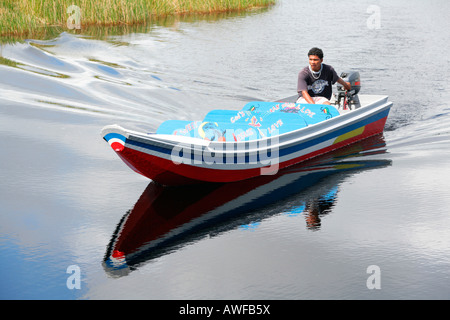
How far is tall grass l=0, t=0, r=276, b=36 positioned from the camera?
23000 millimetres

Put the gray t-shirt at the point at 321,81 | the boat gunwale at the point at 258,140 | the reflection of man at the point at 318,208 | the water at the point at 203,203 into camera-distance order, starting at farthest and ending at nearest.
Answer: the gray t-shirt at the point at 321,81, the boat gunwale at the point at 258,140, the reflection of man at the point at 318,208, the water at the point at 203,203

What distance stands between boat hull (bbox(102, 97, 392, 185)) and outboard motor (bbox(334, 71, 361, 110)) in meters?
1.06

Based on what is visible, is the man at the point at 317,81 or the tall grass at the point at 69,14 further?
the tall grass at the point at 69,14

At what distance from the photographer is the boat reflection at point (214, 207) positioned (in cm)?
775

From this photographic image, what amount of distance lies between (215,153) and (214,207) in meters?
0.74

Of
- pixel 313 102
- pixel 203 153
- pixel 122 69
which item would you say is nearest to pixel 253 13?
pixel 122 69

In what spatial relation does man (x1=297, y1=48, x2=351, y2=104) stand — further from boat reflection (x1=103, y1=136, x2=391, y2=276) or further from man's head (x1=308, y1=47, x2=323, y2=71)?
boat reflection (x1=103, y1=136, x2=391, y2=276)

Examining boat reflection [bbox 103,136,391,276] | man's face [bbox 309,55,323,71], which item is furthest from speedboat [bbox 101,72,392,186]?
man's face [bbox 309,55,323,71]

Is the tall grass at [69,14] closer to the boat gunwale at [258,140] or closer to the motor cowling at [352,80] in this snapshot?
the motor cowling at [352,80]

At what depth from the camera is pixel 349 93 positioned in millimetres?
12680

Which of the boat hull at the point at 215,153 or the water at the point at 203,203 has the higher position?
the boat hull at the point at 215,153

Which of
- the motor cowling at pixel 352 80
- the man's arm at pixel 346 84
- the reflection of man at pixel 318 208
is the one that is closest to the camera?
the reflection of man at pixel 318 208

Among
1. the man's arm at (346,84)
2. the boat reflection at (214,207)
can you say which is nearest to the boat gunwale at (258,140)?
the man's arm at (346,84)

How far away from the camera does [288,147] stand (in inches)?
406
